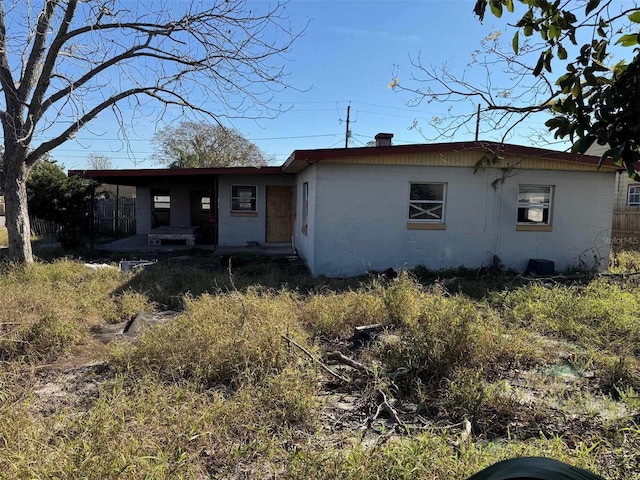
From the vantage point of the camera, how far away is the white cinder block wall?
9.82 meters

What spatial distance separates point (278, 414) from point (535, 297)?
18.2 ft

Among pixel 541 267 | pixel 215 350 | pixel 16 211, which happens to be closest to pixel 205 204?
pixel 16 211

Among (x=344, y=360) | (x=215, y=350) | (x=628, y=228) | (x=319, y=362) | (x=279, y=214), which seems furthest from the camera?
(x=628, y=228)

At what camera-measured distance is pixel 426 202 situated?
405 inches

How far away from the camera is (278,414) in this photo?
10.8 feet

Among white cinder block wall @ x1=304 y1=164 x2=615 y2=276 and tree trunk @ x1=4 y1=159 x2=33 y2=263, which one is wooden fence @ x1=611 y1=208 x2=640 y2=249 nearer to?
white cinder block wall @ x1=304 y1=164 x2=615 y2=276

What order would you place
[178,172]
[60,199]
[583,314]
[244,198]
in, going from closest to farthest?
[583,314]
[60,199]
[178,172]
[244,198]

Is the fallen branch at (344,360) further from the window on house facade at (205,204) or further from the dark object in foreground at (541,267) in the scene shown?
the window on house facade at (205,204)

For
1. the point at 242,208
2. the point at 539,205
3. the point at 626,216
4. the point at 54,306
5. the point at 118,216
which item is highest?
the point at 539,205

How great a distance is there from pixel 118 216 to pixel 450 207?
17.2 m

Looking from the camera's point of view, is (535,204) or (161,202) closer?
(535,204)

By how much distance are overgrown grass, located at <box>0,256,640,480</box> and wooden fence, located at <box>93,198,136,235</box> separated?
15.6m

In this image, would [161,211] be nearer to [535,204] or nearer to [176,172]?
[176,172]

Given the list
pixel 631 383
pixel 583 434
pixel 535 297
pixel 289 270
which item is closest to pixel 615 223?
pixel 535 297
